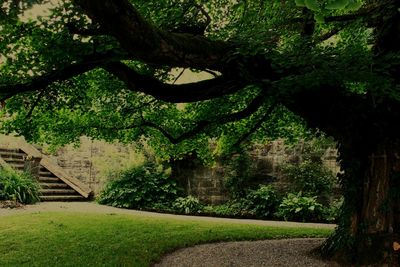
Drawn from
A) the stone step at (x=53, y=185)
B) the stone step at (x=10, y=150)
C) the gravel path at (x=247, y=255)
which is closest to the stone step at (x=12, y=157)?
the stone step at (x=10, y=150)

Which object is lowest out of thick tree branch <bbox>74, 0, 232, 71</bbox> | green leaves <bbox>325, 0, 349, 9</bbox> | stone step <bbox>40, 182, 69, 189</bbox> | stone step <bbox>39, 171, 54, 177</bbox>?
stone step <bbox>40, 182, 69, 189</bbox>

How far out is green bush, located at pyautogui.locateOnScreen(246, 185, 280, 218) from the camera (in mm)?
13000

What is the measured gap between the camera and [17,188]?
12.6 m

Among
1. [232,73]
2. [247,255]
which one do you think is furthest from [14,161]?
[232,73]

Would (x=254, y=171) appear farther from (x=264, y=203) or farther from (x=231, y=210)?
(x=231, y=210)

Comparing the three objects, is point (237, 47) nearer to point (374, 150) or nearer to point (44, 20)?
point (44, 20)

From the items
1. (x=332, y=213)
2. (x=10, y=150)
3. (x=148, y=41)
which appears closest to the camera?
(x=148, y=41)

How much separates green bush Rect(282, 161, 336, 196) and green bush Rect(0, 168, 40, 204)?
7.66m

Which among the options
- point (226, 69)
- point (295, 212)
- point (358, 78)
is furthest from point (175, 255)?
point (295, 212)

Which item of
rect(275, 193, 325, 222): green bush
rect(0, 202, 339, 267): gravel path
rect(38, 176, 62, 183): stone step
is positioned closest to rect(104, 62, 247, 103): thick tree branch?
rect(0, 202, 339, 267): gravel path

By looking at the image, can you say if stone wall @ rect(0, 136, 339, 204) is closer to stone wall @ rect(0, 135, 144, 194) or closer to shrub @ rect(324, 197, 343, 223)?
stone wall @ rect(0, 135, 144, 194)

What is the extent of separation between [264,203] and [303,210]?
1.21 m

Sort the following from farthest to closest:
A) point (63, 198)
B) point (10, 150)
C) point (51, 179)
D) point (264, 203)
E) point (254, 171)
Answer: point (10, 150) → point (51, 179) → point (63, 198) → point (254, 171) → point (264, 203)

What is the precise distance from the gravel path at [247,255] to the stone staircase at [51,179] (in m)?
7.95
